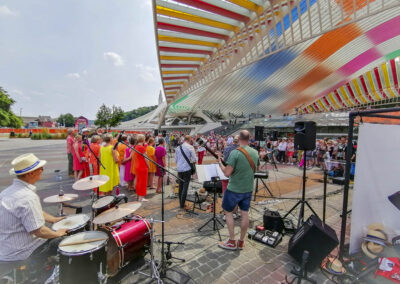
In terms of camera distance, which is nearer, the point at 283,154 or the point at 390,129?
the point at 390,129

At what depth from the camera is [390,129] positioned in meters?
3.30

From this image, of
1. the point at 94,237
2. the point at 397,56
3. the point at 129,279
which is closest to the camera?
the point at 94,237

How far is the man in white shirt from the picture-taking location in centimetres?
203

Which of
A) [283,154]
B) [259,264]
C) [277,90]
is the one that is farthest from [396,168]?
[277,90]

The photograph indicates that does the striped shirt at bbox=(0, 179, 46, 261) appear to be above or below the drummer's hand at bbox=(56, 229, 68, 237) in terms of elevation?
above

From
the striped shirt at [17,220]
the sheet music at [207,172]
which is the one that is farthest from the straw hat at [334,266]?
the striped shirt at [17,220]

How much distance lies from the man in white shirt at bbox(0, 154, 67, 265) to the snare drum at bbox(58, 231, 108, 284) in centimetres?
34

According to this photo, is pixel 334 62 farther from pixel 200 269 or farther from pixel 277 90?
pixel 200 269

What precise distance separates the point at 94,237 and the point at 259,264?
240 cm

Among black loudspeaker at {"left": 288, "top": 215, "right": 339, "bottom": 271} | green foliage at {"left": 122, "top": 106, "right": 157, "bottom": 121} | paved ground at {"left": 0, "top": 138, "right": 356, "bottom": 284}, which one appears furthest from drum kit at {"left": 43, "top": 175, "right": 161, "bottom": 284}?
green foliage at {"left": 122, "top": 106, "right": 157, "bottom": 121}

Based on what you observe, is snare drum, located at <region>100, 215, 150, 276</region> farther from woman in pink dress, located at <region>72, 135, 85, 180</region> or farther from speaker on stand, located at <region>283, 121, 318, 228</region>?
woman in pink dress, located at <region>72, 135, 85, 180</region>

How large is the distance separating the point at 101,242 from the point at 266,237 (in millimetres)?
2850

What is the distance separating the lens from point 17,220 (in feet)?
6.80

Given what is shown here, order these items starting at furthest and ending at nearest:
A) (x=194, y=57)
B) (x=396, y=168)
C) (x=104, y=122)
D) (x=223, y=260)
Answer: (x=104, y=122) < (x=194, y=57) < (x=396, y=168) < (x=223, y=260)
